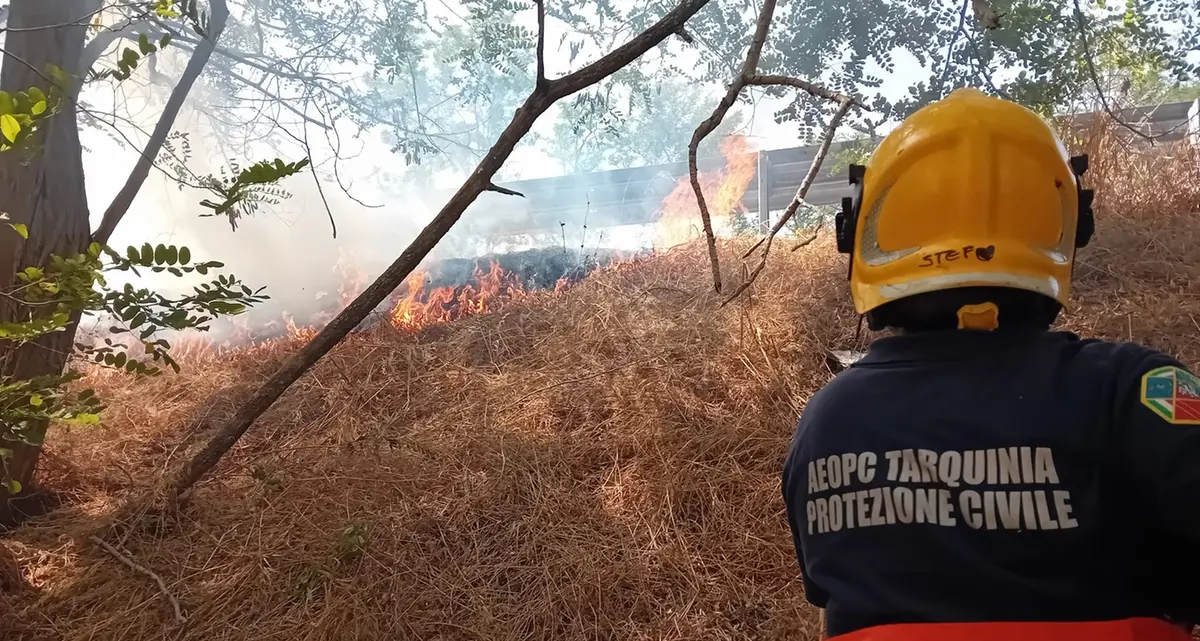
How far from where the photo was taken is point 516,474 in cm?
371

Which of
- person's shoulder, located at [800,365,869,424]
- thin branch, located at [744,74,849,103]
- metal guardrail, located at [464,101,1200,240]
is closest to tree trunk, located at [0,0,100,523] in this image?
thin branch, located at [744,74,849,103]

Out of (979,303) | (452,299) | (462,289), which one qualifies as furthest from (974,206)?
(462,289)

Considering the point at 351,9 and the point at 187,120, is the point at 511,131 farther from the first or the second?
the point at 187,120

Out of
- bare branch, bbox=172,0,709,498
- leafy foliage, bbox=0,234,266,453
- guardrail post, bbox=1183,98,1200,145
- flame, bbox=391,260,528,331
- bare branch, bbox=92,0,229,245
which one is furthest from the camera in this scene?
flame, bbox=391,260,528,331

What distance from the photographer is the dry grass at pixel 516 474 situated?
302cm

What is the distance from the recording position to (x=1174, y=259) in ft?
13.7

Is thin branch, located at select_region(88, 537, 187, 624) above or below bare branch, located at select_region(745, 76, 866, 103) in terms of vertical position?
below

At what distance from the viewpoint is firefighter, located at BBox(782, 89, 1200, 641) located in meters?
1.00

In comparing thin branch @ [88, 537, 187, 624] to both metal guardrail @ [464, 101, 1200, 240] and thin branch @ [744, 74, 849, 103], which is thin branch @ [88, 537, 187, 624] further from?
metal guardrail @ [464, 101, 1200, 240]

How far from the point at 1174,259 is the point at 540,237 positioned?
28.2 ft

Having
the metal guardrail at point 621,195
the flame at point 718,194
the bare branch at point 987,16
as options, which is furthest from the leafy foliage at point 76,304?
the metal guardrail at point 621,195

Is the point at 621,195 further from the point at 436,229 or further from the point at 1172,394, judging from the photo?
the point at 1172,394

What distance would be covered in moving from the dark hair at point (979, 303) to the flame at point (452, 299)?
16.0 ft

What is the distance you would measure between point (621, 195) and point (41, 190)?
303 inches
